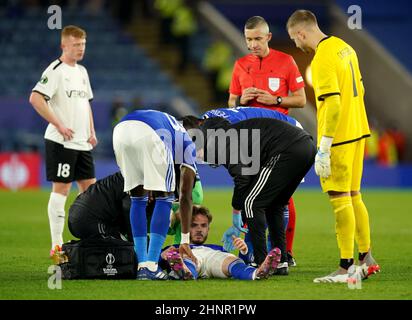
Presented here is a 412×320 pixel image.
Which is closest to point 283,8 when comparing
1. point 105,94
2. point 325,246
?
point 105,94

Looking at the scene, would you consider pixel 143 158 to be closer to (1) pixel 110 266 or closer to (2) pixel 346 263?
(1) pixel 110 266

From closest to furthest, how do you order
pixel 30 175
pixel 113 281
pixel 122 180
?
1. pixel 113 281
2. pixel 122 180
3. pixel 30 175

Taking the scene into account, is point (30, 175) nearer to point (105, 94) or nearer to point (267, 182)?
point (105, 94)

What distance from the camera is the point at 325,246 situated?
11.5 metres

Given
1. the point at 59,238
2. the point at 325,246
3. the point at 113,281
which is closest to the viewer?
the point at 113,281

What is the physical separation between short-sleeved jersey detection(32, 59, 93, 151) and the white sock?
0.60 m

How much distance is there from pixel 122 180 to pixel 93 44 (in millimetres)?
19067

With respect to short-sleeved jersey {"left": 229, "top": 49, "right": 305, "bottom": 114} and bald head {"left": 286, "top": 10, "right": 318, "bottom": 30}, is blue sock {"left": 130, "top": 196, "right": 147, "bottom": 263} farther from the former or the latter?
short-sleeved jersey {"left": 229, "top": 49, "right": 305, "bottom": 114}

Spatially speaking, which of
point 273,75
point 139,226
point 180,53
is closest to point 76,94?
point 273,75

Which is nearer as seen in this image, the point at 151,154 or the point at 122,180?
the point at 151,154

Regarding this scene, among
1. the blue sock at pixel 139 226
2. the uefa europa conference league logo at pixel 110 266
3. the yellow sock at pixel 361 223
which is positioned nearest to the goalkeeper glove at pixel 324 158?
the yellow sock at pixel 361 223

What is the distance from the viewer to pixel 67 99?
412 inches

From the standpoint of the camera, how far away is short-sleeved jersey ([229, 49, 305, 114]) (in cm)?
990
